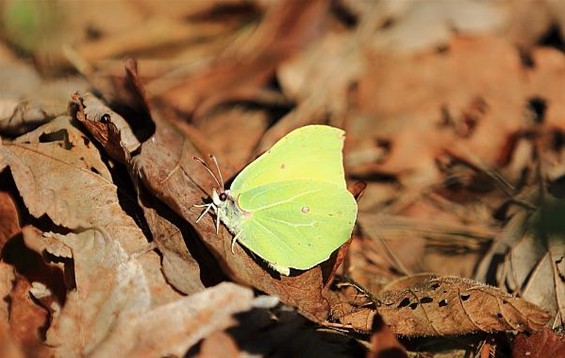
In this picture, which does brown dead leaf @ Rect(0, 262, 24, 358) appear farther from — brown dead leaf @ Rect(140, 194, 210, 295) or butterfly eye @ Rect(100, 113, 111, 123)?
butterfly eye @ Rect(100, 113, 111, 123)

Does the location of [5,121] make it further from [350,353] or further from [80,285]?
[350,353]

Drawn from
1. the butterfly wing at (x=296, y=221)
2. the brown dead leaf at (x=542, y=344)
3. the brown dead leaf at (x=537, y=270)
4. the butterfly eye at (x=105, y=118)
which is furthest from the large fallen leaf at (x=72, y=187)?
the brown dead leaf at (x=537, y=270)

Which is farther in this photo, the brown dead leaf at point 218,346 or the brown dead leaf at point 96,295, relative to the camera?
the brown dead leaf at point 96,295

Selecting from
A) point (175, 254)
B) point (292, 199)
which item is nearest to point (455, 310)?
point (292, 199)

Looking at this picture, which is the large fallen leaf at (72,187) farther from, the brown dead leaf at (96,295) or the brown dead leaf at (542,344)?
the brown dead leaf at (542,344)

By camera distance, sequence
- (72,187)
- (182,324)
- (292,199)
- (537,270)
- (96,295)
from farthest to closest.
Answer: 1. (537,270)
2. (292,199)
3. (72,187)
4. (96,295)
5. (182,324)

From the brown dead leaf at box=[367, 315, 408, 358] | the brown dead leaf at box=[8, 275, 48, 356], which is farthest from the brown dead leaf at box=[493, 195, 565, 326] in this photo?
the brown dead leaf at box=[8, 275, 48, 356]

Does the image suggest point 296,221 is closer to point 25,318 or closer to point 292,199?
point 292,199
